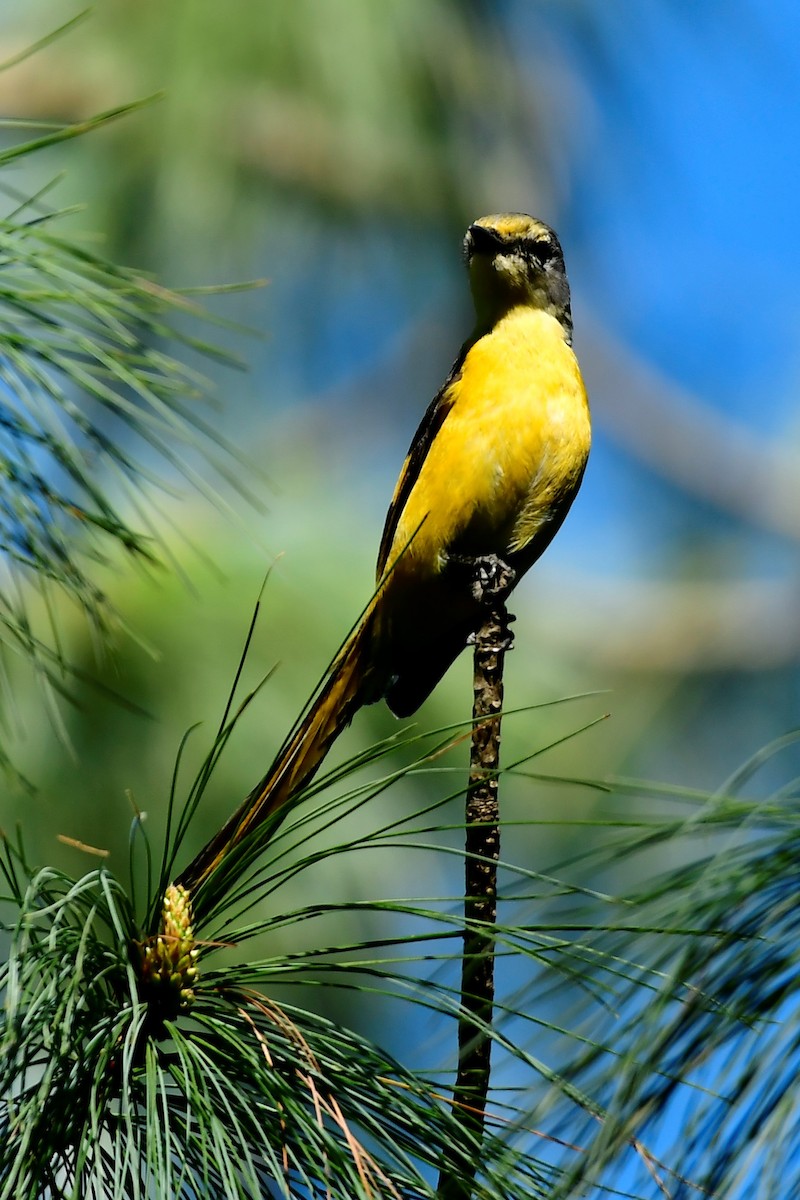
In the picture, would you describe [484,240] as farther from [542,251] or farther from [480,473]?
[480,473]

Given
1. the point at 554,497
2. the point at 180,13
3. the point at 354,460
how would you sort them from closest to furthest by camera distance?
the point at 554,497 → the point at 180,13 → the point at 354,460

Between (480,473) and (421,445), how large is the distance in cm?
30

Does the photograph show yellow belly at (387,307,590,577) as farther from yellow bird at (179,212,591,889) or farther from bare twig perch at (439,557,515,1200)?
bare twig perch at (439,557,515,1200)

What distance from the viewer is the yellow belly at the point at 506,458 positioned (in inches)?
115

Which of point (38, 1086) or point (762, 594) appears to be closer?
point (38, 1086)

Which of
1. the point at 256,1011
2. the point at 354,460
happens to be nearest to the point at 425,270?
the point at 354,460

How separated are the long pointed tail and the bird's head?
823 millimetres

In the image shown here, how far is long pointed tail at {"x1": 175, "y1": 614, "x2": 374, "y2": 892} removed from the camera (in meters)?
1.55

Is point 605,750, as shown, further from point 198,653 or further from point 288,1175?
point 288,1175

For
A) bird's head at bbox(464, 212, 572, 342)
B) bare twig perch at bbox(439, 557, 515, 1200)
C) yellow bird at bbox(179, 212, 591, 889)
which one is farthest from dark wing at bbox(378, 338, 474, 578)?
bare twig perch at bbox(439, 557, 515, 1200)

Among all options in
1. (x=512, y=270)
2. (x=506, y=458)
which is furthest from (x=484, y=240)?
Answer: (x=506, y=458)

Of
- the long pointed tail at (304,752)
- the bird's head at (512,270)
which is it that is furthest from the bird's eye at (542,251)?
the long pointed tail at (304,752)

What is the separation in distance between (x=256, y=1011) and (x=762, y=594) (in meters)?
4.97

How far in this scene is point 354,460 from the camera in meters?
6.77
